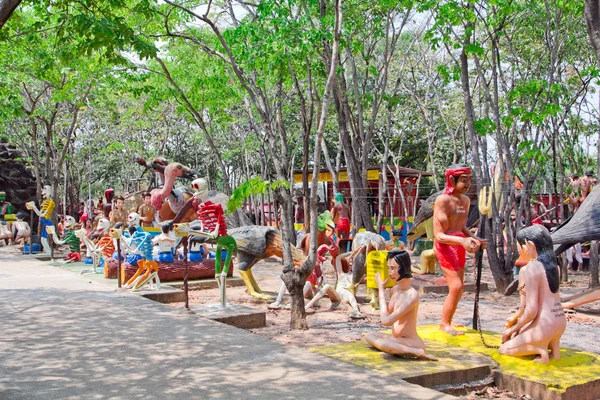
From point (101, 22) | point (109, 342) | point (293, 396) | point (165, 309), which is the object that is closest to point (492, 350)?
point (293, 396)

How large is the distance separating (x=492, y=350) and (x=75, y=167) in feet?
99.1

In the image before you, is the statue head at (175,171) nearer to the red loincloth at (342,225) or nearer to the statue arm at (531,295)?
the red loincloth at (342,225)

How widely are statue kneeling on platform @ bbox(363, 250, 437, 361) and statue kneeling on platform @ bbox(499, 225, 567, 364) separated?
81 cm

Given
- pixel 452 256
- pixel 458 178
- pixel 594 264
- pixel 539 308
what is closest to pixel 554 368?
pixel 539 308

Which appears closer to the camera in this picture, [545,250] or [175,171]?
[545,250]

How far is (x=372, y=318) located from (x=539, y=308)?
3.32m

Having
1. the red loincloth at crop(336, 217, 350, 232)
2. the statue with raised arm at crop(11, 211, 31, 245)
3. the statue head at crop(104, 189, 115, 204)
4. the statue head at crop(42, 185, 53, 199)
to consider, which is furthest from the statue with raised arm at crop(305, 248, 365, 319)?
the statue with raised arm at crop(11, 211, 31, 245)

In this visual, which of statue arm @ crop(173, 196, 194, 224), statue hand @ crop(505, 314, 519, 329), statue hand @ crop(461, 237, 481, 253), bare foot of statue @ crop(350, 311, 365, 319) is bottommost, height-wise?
bare foot of statue @ crop(350, 311, 365, 319)

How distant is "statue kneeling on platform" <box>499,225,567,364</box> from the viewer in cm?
522

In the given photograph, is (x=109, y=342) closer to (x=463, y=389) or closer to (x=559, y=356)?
(x=463, y=389)

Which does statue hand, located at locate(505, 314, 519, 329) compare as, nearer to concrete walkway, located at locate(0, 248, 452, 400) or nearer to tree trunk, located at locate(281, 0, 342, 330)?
concrete walkway, located at locate(0, 248, 452, 400)

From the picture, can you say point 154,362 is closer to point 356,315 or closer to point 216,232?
point 216,232

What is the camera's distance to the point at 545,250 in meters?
5.39

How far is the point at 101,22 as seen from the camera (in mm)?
6637
